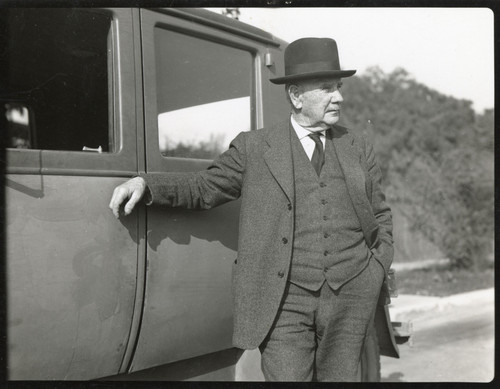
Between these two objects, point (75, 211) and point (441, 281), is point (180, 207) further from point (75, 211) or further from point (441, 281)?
point (441, 281)

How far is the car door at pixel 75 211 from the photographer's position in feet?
6.79

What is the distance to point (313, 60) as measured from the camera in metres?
2.61

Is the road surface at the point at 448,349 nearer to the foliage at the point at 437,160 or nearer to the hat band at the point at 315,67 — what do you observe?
the foliage at the point at 437,160

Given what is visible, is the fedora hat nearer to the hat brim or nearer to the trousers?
the hat brim

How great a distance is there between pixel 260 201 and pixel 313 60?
709 mm

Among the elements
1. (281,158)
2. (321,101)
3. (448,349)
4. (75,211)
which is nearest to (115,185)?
(75,211)

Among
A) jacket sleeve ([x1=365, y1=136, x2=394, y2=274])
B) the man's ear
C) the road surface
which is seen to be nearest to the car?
jacket sleeve ([x1=365, y1=136, x2=394, y2=274])

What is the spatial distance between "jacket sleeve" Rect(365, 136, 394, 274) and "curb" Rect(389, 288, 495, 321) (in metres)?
3.32

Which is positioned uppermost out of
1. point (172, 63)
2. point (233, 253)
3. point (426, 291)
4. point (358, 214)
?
point (172, 63)

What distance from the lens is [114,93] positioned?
2.41 meters

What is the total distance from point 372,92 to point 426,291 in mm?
4081

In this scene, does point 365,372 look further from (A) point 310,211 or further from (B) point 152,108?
(B) point 152,108

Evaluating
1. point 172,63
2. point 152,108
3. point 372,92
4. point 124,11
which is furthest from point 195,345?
point 372,92

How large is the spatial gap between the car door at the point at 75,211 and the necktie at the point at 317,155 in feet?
2.58
